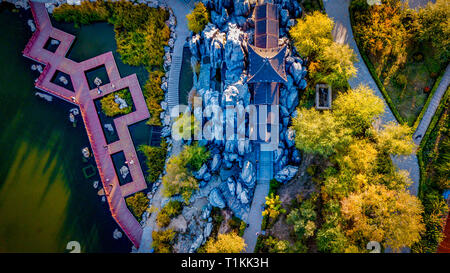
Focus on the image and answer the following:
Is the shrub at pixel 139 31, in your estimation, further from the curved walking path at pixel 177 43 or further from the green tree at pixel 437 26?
the green tree at pixel 437 26

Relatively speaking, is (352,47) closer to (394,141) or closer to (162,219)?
(394,141)

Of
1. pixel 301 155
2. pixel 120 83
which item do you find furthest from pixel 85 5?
pixel 301 155

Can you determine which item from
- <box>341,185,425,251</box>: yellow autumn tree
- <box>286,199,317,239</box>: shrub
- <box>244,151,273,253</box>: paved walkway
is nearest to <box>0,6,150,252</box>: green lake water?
<box>244,151,273,253</box>: paved walkway

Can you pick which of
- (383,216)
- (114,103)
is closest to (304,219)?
(383,216)

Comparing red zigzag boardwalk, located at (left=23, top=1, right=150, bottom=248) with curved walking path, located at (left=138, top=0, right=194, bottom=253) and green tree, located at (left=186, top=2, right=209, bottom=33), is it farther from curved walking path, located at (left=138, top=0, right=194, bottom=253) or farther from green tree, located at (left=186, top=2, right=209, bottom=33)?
green tree, located at (left=186, top=2, right=209, bottom=33)
